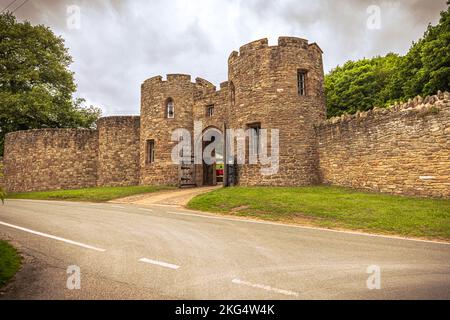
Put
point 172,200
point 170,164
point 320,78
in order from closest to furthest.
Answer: point 172,200 → point 320,78 → point 170,164

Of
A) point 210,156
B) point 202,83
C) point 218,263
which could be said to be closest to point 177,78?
point 202,83

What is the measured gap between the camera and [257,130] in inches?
757

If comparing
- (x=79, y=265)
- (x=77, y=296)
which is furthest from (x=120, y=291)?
(x=79, y=265)

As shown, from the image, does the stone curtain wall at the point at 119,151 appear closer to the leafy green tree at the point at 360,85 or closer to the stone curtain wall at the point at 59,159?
the stone curtain wall at the point at 59,159

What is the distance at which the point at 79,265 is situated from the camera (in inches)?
207

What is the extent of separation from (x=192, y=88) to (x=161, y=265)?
21.9 metres

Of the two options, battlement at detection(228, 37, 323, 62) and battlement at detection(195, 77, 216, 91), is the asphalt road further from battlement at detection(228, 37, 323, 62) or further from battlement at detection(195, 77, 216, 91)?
battlement at detection(195, 77, 216, 91)

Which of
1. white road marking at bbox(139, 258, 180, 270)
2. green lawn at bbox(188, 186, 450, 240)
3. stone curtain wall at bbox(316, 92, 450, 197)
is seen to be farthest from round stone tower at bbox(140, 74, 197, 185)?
white road marking at bbox(139, 258, 180, 270)

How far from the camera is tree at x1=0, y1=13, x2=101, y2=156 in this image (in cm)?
3000

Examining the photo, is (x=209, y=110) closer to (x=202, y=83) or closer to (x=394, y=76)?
(x=202, y=83)

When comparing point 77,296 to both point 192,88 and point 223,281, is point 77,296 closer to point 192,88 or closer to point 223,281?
point 223,281

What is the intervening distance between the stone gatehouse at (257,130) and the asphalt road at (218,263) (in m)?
7.26

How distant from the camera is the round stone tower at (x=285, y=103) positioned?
18312 mm

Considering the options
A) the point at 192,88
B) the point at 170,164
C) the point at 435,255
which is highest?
the point at 192,88
